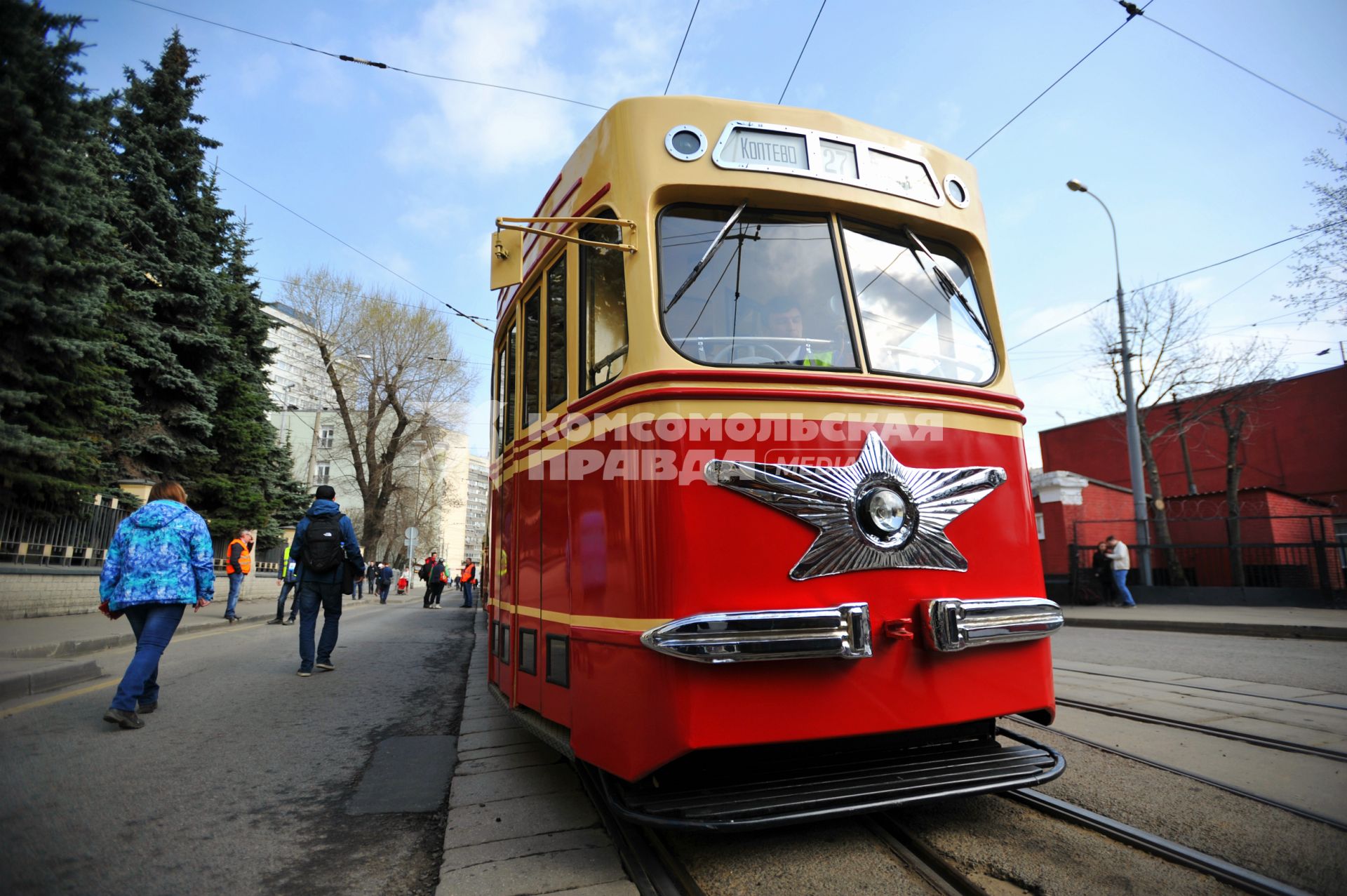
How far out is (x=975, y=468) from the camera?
3.09m

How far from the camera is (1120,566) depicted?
1517cm

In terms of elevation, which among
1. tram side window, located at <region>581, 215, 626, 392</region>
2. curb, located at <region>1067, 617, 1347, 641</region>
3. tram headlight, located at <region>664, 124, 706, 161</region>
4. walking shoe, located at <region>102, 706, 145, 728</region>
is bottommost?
curb, located at <region>1067, 617, 1347, 641</region>

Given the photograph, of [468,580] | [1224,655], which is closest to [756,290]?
[1224,655]

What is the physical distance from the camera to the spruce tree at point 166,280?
15.8m

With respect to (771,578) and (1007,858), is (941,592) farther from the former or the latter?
(1007,858)

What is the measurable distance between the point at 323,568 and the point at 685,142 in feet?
18.1

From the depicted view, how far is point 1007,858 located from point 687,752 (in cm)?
120

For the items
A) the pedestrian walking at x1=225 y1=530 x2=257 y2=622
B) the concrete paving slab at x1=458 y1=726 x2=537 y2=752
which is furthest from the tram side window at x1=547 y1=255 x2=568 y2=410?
the pedestrian walking at x1=225 y1=530 x2=257 y2=622

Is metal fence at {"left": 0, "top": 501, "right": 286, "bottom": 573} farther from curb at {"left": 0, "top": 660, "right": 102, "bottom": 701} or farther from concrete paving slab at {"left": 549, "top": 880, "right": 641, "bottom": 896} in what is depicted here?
concrete paving slab at {"left": 549, "top": 880, "right": 641, "bottom": 896}

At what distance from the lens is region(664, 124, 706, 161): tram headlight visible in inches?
122

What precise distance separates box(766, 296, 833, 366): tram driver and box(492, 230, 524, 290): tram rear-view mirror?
4.19 feet

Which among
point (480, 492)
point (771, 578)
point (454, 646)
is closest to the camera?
point (771, 578)

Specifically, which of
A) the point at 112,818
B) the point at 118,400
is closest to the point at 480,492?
the point at 118,400

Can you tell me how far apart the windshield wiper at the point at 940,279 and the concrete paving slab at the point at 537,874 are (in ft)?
9.28
